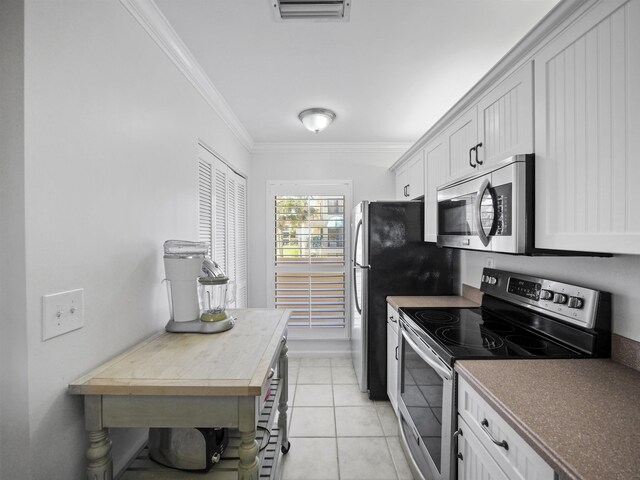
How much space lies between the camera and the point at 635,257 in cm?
121

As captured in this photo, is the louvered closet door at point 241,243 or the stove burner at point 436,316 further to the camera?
the louvered closet door at point 241,243

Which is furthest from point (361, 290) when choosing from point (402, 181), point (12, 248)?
point (12, 248)

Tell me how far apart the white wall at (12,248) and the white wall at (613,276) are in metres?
2.07

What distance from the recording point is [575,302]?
139cm

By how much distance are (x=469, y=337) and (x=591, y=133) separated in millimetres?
1016

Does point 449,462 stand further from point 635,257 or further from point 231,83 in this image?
point 231,83

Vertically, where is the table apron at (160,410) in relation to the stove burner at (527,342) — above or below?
below

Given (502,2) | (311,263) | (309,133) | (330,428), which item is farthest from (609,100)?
(311,263)

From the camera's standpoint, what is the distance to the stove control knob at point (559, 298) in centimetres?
146

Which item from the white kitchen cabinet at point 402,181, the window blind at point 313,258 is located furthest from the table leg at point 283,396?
the white kitchen cabinet at point 402,181

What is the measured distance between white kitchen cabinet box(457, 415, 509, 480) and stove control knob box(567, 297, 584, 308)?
71cm

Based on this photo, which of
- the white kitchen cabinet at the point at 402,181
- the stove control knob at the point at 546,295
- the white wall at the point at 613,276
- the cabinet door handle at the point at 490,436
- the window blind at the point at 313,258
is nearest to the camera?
the cabinet door handle at the point at 490,436

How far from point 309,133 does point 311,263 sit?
1435mm

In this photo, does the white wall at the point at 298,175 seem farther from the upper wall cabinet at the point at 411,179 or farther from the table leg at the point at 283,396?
the table leg at the point at 283,396
